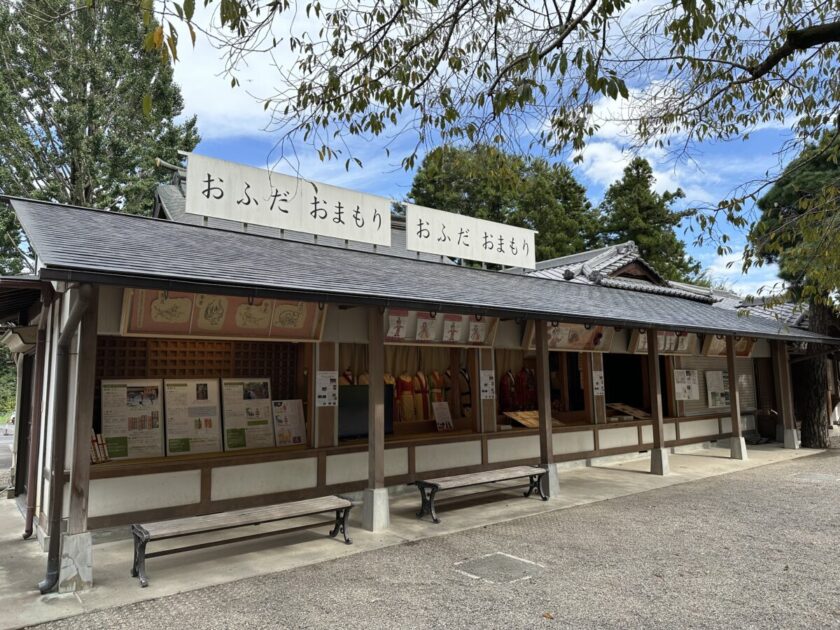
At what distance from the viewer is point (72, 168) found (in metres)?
19.2

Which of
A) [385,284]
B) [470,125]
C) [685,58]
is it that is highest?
[685,58]

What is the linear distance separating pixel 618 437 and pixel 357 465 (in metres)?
6.19

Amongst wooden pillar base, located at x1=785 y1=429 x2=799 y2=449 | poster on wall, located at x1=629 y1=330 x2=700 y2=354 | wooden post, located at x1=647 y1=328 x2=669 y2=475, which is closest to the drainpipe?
wooden post, located at x1=647 y1=328 x2=669 y2=475

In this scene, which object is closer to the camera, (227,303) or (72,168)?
(227,303)

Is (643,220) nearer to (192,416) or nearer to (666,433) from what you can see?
(666,433)

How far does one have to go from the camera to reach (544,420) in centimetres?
848

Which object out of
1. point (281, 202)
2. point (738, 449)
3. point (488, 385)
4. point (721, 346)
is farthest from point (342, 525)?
point (721, 346)

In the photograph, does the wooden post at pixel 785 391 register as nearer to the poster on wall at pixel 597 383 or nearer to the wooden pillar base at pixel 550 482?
the poster on wall at pixel 597 383

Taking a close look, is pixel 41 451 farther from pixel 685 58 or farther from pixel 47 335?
pixel 685 58

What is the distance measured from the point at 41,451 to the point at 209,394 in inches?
79.0

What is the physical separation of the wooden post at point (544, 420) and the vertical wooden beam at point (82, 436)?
5.88 m

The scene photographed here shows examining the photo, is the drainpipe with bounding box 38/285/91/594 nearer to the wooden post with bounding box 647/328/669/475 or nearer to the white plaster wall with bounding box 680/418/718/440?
the wooden post with bounding box 647/328/669/475

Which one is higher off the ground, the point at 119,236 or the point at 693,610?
the point at 119,236

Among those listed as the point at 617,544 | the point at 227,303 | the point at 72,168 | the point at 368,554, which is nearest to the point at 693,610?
the point at 617,544
